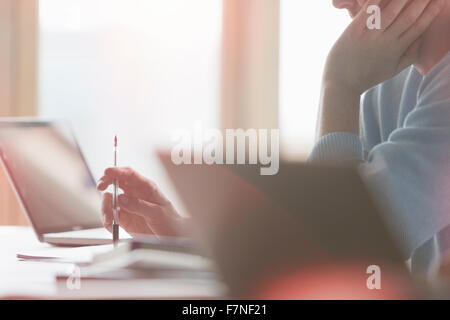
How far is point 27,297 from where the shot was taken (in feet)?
1.52

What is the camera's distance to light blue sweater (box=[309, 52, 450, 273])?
45 centimetres

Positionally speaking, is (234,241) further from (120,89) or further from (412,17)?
(120,89)

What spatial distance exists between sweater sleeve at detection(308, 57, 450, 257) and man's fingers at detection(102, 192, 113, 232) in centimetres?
28

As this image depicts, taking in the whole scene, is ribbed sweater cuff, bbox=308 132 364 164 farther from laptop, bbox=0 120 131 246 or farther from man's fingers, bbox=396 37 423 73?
laptop, bbox=0 120 131 246

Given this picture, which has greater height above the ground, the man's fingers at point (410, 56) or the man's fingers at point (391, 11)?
the man's fingers at point (391, 11)

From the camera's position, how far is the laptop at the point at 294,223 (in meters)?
0.45

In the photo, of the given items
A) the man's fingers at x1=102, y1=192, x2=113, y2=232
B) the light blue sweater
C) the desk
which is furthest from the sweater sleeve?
the man's fingers at x1=102, y1=192, x2=113, y2=232

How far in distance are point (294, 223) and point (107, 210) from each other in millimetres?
281

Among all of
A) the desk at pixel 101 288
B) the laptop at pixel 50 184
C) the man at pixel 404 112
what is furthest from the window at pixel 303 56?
the laptop at pixel 50 184

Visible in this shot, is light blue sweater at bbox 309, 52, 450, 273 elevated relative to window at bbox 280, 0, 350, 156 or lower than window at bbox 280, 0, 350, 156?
lower

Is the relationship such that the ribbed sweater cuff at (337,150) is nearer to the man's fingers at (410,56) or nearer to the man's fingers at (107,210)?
the man's fingers at (410,56)

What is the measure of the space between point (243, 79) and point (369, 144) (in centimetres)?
30

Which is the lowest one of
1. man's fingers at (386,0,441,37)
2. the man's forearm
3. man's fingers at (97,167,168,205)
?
man's fingers at (97,167,168,205)
